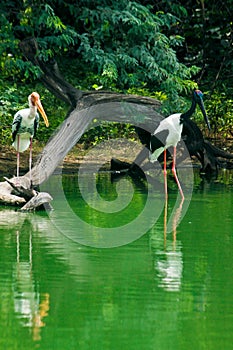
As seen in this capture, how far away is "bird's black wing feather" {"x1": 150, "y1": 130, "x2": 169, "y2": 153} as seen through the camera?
1166cm

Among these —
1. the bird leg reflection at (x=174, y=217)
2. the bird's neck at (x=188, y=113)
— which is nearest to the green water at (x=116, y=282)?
the bird leg reflection at (x=174, y=217)

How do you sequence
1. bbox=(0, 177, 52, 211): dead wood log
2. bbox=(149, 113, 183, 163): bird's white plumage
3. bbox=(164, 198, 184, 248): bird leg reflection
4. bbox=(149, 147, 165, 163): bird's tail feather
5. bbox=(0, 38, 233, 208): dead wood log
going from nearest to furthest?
bbox=(164, 198, 184, 248): bird leg reflection
bbox=(0, 177, 52, 211): dead wood log
bbox=(0, 38, 233, 208): dead wood log
bbox=(149, 113, 183, 163): bird's white plumage
bbox=(149, 147, 165, 163): bird's tail feather

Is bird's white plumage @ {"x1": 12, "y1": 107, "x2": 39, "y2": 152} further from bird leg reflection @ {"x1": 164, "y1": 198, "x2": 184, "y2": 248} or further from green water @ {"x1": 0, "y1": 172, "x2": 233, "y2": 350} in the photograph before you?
bird leg reflection @ {"x1": 164, "y1": 198, "x2": 184, "y2": 248}

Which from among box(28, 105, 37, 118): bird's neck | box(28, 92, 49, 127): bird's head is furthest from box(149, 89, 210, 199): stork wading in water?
box(28, 105, 37, 118): bird's neck

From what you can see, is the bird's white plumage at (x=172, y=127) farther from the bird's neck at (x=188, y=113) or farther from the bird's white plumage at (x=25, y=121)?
the bird's white plumage at (x=25, y=121)

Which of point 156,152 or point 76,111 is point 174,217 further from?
point 156,152

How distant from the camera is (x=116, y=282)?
644 centimetres

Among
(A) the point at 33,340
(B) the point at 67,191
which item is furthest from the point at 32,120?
(A) the point at 33,340

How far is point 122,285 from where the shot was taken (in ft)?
20.8

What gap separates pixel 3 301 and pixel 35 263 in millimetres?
1282

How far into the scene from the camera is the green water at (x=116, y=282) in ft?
16.8

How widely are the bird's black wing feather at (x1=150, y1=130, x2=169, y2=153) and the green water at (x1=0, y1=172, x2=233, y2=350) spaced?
1.73 meters

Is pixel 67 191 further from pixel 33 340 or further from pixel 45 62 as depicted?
pixel 33 340

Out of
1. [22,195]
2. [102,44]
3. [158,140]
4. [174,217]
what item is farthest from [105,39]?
[174,217]
